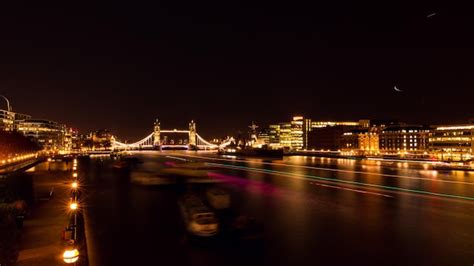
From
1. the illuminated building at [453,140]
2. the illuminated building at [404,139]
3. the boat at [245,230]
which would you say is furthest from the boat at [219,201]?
the illuminated building at [404,139]

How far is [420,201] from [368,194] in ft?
13.7

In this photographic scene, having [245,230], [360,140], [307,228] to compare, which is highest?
[360,140]

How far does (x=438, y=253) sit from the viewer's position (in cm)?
1602

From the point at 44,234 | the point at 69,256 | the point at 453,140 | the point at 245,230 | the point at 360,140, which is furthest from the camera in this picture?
the point at 360,140

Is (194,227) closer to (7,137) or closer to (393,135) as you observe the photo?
(7,137)

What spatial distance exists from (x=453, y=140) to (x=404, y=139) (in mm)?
23384

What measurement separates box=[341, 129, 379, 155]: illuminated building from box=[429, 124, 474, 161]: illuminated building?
92.8 ft

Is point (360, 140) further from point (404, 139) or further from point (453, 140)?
point (453, 140)

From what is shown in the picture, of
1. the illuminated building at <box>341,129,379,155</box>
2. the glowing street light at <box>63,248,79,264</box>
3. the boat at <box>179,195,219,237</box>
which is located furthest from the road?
the illuminated building at <box>341,129,379,155</box>

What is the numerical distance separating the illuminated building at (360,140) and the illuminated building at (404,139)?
Result: 380cm

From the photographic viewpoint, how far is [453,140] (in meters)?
142

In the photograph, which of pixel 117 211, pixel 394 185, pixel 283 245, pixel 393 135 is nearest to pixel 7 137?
pixel 117 211

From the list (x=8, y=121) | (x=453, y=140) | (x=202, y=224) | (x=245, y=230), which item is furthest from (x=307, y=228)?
(x=453, y=140)

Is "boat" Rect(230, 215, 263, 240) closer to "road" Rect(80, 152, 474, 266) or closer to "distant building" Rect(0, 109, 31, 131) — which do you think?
"road" Rect(80, 152, 474, 266)
